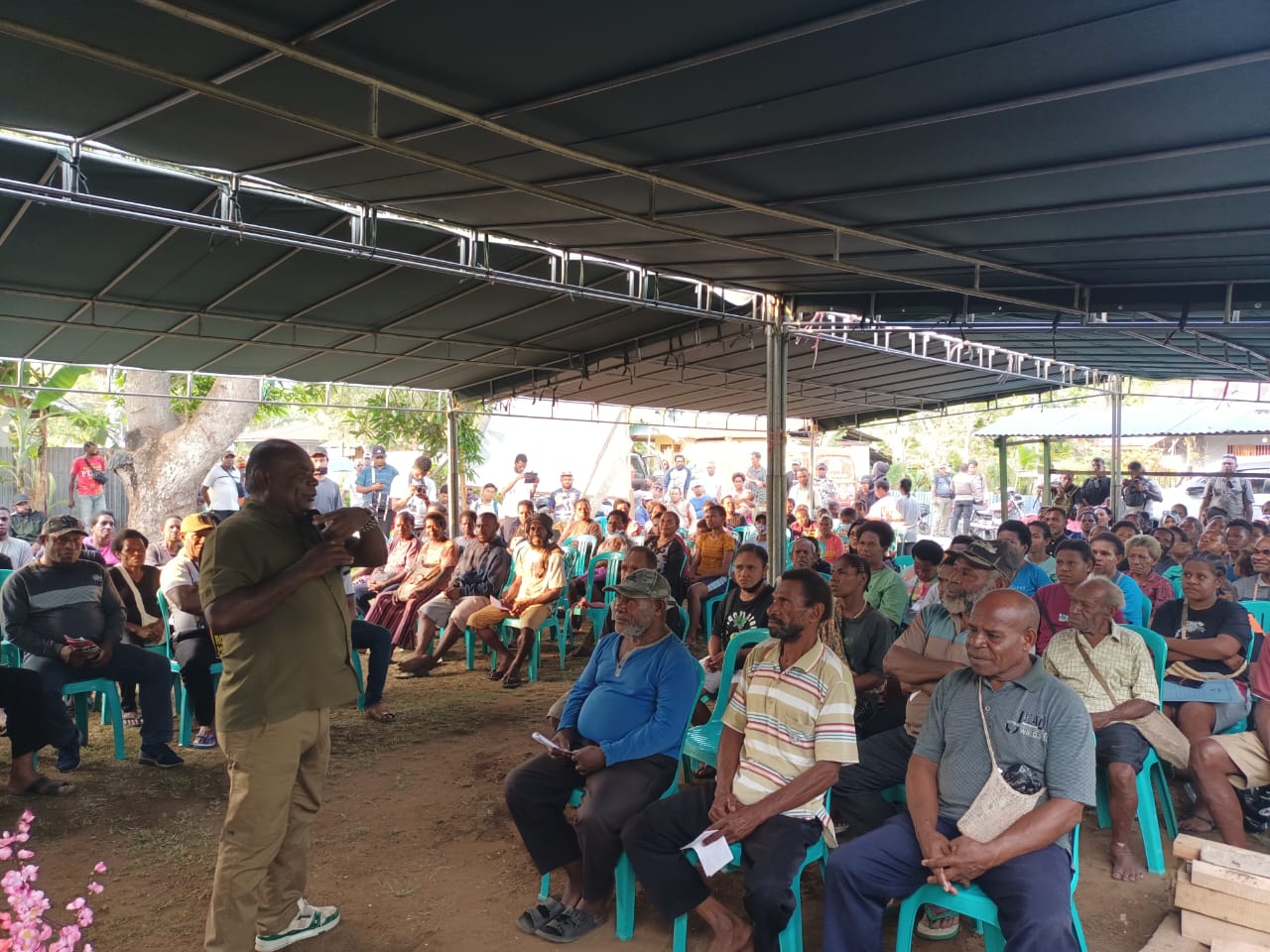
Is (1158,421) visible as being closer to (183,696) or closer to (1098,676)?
(1098,676)

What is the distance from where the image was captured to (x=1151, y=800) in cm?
368

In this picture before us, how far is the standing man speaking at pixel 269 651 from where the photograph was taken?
2.71 m

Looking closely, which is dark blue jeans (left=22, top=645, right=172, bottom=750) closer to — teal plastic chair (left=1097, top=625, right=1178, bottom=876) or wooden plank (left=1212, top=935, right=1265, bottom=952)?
teal plastic chair (left=1097, top=625, right=1178, bottom=876)

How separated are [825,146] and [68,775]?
5.19m

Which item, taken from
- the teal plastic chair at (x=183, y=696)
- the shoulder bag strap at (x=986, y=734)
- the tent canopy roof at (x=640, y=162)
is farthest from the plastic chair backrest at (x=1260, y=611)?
the teal plastic chair at (x=183, y=696)

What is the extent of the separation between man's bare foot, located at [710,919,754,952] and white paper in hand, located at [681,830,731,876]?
0.26 meters

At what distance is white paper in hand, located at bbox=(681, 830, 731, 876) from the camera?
2836 mm

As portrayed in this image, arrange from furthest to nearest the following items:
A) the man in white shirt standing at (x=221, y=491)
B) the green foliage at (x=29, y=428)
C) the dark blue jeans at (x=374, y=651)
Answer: the green foliage at (x=29, y=428) < the man in white shirt standing at (x=221, y=491) < the dark blue jeans at (x=374, y=651)

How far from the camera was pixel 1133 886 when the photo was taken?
3.51 meters

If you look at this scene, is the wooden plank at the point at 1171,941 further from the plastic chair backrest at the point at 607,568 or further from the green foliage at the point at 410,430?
the green foliage at the point at 410,430

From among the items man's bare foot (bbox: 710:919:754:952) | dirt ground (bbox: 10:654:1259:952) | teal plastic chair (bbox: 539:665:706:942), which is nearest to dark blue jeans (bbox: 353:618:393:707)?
dirt ground (bbox: 10:654:1259:952)

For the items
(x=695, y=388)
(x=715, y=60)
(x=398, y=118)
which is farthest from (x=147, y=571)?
(x=695, y=388)

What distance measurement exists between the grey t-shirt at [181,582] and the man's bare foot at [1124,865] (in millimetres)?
4866

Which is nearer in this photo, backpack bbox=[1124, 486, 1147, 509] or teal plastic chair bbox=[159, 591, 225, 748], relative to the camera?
teal plastic chair bbox=[159, 591, 225, 748]
